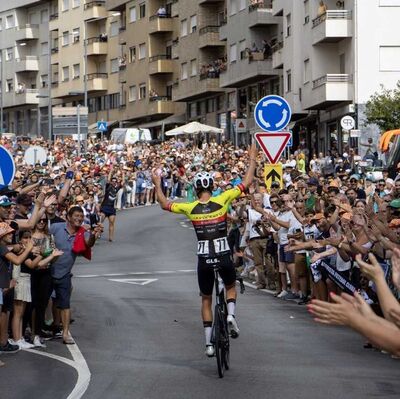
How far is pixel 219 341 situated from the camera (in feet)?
44.6

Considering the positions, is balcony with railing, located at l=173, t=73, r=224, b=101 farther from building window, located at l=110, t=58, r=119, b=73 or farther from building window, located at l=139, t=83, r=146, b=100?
building window, located at l=110, t=58, r=119, b=73

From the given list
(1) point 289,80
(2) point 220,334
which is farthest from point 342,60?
(2) point 220,334

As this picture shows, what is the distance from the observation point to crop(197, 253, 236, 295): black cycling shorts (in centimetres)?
1439

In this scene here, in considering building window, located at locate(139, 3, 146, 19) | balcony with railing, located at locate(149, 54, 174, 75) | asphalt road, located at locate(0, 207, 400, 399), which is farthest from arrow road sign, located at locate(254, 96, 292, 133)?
building window, located at locate(139, 3, 146, 19)

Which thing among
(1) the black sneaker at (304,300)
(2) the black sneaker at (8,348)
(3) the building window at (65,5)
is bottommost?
(1) the black sneaker at (304,300)

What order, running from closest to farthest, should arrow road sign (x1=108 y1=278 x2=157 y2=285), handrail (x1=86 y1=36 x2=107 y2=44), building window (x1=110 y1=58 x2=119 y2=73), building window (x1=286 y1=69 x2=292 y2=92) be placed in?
arrow road sign (x1=108 y1=278 x2=157 y2=285)
building window (x1=286 y1=69 x2=292 y2=92)
building window (x1=110 y1=58 x2=119 y2=73)
handrail (x1=86 y1=36 x2=107 y2=44)

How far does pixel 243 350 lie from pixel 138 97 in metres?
76.5

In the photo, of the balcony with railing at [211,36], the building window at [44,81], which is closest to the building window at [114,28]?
the building window at [44,81]

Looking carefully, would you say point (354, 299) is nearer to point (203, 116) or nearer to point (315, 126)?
point (315, 126)

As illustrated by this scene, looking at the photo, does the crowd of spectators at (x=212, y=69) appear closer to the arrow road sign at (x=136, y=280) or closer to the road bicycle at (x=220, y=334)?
the arrow road sign at (x=136, y=280)

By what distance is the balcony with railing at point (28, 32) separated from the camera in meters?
107

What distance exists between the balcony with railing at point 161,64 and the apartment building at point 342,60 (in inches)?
1131

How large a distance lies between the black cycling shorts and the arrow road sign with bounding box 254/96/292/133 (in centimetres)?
775

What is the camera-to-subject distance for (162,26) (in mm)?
87125
